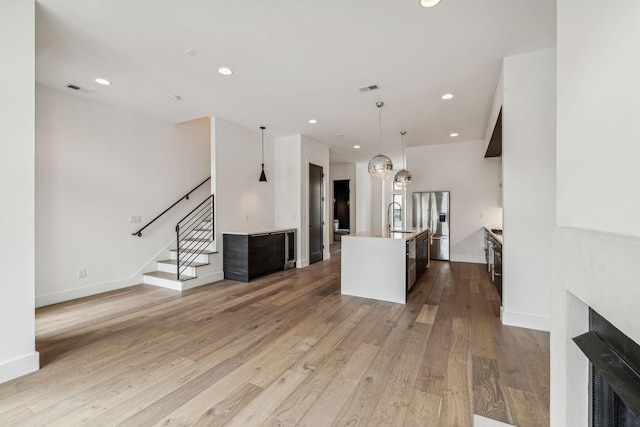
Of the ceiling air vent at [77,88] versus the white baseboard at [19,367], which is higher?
the ceiling air vent at [77,88]

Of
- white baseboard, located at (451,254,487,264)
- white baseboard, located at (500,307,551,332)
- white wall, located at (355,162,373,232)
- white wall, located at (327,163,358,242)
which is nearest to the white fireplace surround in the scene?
white baseboard, located at (500,307,551,332)

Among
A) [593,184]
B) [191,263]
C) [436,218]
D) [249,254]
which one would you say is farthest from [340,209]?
[593,184]

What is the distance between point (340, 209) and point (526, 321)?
9264mm

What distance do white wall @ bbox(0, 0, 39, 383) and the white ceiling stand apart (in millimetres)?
400

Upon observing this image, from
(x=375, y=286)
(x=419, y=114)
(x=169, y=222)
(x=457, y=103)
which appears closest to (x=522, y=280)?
(x=375, y=286)

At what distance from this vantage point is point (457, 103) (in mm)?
4352

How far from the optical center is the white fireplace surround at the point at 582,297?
850 millimetres

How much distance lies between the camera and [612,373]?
3.10ft

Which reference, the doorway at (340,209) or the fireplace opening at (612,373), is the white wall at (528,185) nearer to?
the fireplace opening at (612,373)

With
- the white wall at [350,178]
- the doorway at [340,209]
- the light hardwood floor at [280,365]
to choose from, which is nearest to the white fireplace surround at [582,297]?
the light hardwood floor at [280,365]

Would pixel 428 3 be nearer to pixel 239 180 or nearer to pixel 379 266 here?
pixel 379 266

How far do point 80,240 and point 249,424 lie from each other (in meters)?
4.12

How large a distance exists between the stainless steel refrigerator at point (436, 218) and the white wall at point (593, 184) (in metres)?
5.70

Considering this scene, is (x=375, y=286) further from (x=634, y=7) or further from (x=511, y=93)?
Result: (x=634, y=7)
